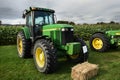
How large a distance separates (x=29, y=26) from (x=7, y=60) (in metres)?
1.96

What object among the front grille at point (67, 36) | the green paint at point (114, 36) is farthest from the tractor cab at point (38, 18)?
the green paint at point (114, 36)

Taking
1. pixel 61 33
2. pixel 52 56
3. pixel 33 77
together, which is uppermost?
pixel 61 33

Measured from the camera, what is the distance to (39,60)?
A: 773 cm

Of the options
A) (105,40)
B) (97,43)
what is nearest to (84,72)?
(105,40)

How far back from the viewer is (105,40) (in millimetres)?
11383

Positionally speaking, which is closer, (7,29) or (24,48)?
(24,48)

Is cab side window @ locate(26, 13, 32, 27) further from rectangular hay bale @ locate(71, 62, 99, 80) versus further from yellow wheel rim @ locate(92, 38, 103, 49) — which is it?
yellow wheel rim @ locate(92, 38, 103, 49)

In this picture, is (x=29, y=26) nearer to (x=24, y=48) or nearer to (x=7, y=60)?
(x=24, y=48)

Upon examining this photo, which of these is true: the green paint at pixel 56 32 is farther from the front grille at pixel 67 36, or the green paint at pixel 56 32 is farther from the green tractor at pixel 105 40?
the green tractor at pixel 105 40

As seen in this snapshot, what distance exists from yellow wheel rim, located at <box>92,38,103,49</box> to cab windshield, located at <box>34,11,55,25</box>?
4.01 meters

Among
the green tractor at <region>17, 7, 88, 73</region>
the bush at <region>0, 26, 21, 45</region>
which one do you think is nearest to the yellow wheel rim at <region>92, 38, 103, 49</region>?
the green tractor at <region>17, 7, 88, 73</region>

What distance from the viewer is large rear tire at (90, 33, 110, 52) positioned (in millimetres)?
11345

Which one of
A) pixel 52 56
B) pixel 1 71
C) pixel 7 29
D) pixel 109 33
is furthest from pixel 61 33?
pixel 7 29

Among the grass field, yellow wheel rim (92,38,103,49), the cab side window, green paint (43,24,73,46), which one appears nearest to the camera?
the grass field
